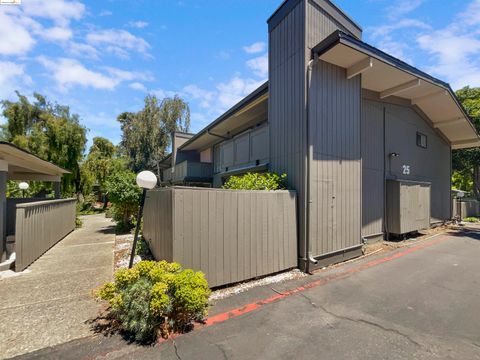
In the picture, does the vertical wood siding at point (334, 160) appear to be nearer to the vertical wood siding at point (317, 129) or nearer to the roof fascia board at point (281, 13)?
the vertical wood siding at point (317, 129)

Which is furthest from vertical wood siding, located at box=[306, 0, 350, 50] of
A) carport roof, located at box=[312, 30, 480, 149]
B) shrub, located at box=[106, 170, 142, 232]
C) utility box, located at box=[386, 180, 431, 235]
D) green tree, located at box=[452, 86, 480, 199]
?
green tree, located at box=[452, 86, 480, 199]

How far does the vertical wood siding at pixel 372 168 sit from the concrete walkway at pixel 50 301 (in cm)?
792

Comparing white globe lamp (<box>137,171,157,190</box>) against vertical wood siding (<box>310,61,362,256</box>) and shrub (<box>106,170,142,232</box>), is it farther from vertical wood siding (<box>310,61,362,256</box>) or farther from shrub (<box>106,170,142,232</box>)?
shrub (<box>106,170,142,232</box>)

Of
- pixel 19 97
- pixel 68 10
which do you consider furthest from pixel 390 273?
pixel 19 97

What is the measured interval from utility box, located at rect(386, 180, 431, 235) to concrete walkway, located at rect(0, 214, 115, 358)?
9054 millimetres

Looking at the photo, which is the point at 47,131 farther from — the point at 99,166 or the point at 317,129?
the point at 317,129

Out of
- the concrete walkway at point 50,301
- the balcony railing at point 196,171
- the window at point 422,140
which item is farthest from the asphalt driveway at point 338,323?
the balcony railing at point 196,171

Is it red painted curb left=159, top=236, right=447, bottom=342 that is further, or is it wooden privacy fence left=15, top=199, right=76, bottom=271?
wooden privacy fence left=15, top=199, right=76, bottom=271

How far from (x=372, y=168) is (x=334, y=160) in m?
3.11

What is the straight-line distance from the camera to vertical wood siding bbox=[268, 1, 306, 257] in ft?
19.4

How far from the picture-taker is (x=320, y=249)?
19.3ft

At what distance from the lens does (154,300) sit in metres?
3.10

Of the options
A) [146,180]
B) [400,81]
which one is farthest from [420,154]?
[146,180]

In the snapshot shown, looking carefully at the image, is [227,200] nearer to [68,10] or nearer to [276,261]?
[276,261]
